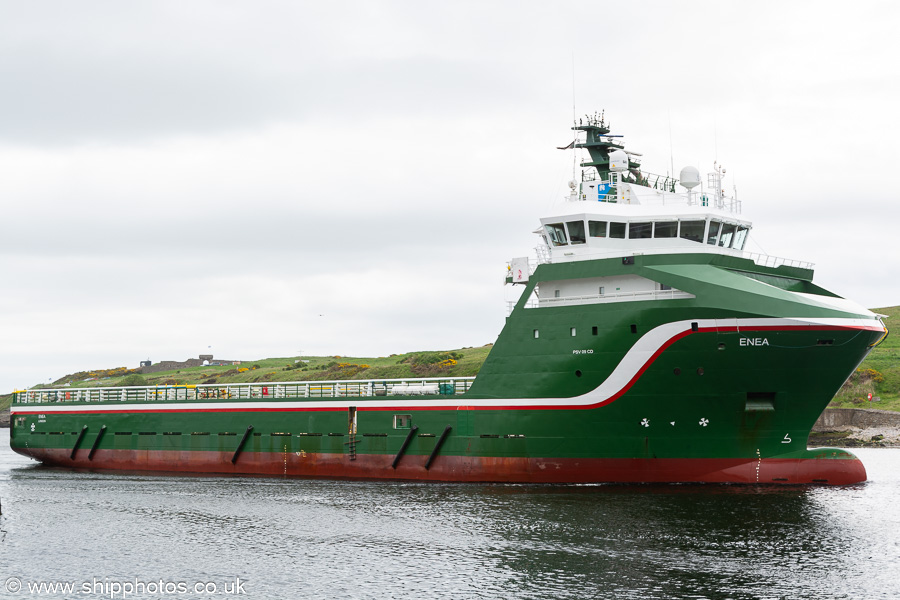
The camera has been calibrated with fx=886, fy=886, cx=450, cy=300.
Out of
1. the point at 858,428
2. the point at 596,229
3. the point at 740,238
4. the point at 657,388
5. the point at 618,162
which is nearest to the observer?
the point at 657,388

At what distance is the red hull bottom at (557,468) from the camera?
102ft

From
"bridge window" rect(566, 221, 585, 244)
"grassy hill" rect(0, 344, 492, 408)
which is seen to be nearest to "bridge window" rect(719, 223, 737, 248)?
"bridge window" rect(566, 221, 585, 244)

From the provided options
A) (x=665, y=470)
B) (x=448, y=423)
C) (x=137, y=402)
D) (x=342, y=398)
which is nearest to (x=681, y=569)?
(x=665, y=470)

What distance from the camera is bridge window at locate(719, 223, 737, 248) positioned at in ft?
114

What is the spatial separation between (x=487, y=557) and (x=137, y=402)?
30.6m

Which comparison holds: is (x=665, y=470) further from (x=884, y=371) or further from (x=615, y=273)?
(x=884, y=371)

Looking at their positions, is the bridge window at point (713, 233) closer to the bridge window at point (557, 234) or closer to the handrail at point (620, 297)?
the handrail at point (620, 297)

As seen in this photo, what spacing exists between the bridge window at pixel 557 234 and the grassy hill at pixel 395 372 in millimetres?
46084

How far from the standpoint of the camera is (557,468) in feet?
108

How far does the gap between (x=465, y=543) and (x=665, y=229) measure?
51.4 feet

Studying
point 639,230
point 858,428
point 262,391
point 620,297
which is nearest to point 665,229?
point 639,230

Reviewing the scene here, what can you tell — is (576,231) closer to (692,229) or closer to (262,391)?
(692,229)

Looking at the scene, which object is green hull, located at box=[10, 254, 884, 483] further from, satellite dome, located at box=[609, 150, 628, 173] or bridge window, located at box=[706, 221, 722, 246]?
satellite dome, located at box=[609, 150, 628, 173]

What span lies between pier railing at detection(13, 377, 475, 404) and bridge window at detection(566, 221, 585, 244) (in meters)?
6.89
